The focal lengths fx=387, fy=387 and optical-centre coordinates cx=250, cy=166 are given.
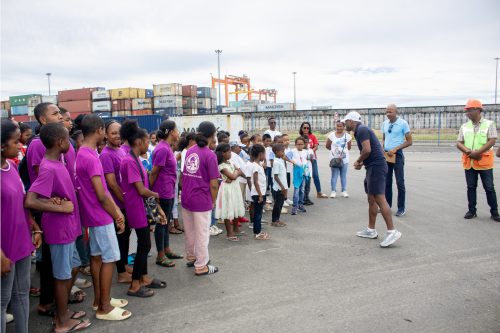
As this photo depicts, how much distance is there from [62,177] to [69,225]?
1.37 ft

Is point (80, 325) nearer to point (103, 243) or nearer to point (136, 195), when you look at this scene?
point (103, 243)

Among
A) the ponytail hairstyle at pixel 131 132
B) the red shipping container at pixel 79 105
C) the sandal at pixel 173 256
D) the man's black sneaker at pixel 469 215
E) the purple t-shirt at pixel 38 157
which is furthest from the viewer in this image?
the red shipping container at pixel 79 105

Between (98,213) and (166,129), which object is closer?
(98,213)

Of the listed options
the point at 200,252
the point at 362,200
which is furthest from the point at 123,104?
the point at 200,252

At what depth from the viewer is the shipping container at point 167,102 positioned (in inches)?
1524

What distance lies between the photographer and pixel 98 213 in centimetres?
355

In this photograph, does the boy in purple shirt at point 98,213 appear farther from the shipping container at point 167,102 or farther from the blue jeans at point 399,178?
the shipping container at point 167,102

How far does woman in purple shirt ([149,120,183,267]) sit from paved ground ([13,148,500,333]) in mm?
334

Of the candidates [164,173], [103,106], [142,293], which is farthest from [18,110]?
[142,293]

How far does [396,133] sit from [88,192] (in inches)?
230

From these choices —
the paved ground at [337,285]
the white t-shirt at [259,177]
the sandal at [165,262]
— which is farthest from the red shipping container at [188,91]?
the sandal at [165,262]

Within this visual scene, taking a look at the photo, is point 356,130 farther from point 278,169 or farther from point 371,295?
point 371,295

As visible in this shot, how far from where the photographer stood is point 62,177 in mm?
3279

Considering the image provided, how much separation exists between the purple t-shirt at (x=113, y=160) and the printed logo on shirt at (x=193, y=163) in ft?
2.52
